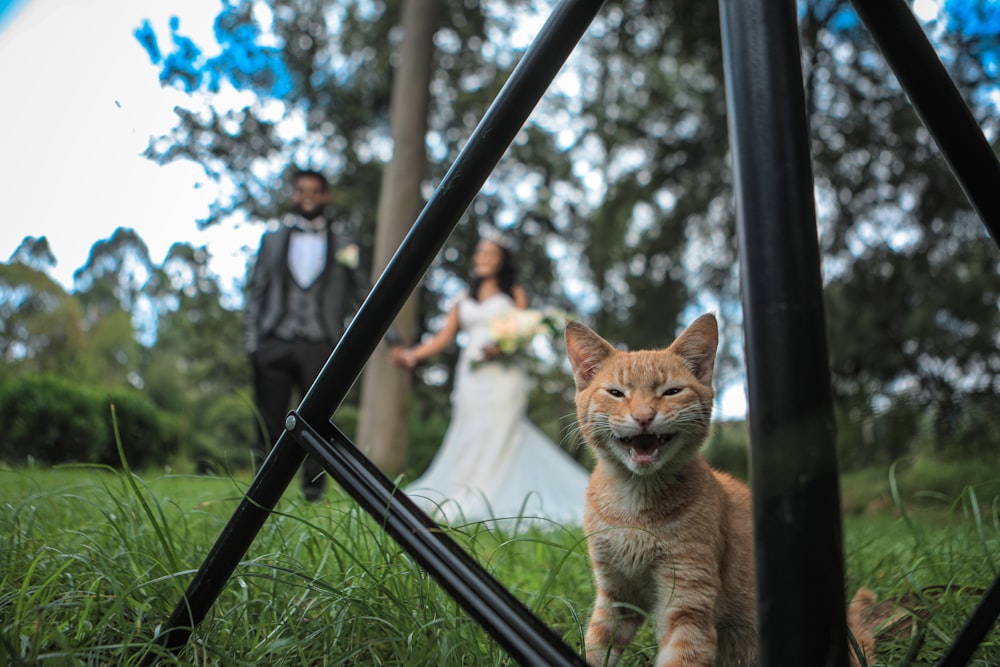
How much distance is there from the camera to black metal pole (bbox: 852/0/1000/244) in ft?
3.13

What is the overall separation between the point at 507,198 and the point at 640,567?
50.1 feet

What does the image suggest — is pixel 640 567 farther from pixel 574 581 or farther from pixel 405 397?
pixel 405 397

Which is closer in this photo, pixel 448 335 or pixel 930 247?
pixel 448 335

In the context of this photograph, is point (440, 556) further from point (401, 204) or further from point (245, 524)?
point (401, 204)

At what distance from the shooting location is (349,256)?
606 centimetres

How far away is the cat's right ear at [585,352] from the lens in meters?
1.64

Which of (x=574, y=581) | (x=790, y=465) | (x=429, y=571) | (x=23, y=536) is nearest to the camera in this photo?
(x=790, y=465)

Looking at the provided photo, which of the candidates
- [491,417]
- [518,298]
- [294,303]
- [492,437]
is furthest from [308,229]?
[492,437]

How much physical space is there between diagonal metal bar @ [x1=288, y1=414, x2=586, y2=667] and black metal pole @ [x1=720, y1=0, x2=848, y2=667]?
10.6 inches

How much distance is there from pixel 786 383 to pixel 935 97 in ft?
1.62

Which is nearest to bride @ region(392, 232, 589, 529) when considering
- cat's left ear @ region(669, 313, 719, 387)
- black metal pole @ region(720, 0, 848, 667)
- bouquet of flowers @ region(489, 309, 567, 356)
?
bouquet of flowers @ region(489, 309, 567, 356)

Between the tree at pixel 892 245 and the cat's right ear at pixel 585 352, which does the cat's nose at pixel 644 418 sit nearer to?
the cat's right ear at pixel 585 352

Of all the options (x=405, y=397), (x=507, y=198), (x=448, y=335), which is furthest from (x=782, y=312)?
(x=507, y=198)

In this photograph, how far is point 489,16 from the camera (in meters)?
12.6
